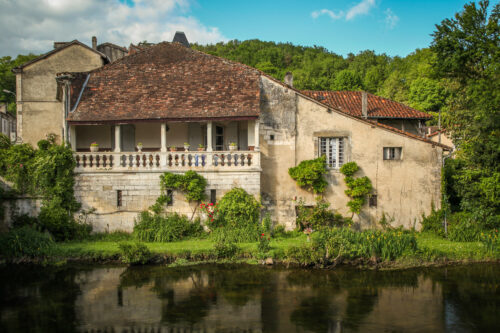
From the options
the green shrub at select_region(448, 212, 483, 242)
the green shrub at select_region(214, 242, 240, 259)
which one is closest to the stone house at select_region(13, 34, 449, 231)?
the green shrub at select_region(448, 212, 483, 242)

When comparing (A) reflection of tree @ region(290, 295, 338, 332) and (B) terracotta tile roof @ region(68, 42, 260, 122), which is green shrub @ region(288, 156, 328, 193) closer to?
(B) terracotta tile roof @ region(68, 42, 260, 122)

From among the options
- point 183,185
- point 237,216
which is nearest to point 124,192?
point 183,185

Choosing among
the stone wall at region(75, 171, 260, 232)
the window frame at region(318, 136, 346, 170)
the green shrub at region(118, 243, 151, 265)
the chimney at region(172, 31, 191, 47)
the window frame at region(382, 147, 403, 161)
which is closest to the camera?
the green shrub at region(118, 243, 151, 265)

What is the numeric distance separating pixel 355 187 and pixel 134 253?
10104mm

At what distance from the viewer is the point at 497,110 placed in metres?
17.9

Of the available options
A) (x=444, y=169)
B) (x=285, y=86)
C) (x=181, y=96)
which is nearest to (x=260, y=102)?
(x=285, y=86)

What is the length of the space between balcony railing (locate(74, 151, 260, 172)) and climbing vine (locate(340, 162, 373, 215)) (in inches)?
168

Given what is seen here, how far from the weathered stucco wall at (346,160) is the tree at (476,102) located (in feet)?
4.58

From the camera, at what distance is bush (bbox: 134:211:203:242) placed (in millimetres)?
16969

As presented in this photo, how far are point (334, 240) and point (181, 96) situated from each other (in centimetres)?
962

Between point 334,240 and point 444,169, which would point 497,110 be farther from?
point 334,240

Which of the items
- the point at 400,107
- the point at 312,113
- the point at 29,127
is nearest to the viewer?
the point at 312,113

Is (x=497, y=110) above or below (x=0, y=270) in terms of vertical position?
above

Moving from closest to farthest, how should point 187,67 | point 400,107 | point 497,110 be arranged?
1. point 497,110
2. point 187,67
3. point 400,107
